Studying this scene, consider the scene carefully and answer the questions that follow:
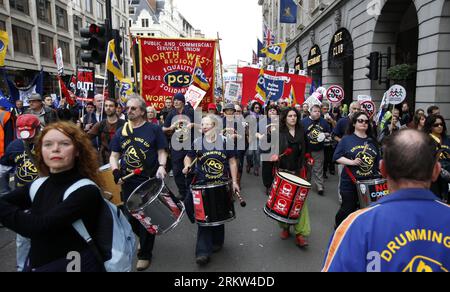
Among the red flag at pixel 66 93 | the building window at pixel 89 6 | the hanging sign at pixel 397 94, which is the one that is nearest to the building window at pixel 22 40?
the building window at pixel 89 6

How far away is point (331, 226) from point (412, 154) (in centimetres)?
420

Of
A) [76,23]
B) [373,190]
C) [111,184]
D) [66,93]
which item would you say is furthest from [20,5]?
[373,190]

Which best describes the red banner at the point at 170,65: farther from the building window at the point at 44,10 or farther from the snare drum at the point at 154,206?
the building window at the point at 44,10

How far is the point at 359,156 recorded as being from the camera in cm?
425

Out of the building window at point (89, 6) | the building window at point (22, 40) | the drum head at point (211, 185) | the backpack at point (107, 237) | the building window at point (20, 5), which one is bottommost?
the drum head at point (211, 185)

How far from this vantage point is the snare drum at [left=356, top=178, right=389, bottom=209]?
3.85m

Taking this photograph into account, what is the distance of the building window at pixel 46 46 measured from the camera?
31.6 meters

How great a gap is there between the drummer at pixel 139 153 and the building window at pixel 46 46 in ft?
108

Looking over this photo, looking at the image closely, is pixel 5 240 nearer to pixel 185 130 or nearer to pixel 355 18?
pixel 185 130

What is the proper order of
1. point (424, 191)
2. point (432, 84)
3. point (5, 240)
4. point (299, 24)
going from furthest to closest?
point (299, 24), point (432, 84), point (5, 240), point (424, 191)

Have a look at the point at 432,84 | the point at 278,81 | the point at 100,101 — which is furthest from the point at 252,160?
the point at 432,84

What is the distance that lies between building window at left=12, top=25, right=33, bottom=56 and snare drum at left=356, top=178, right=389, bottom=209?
3154 cm
